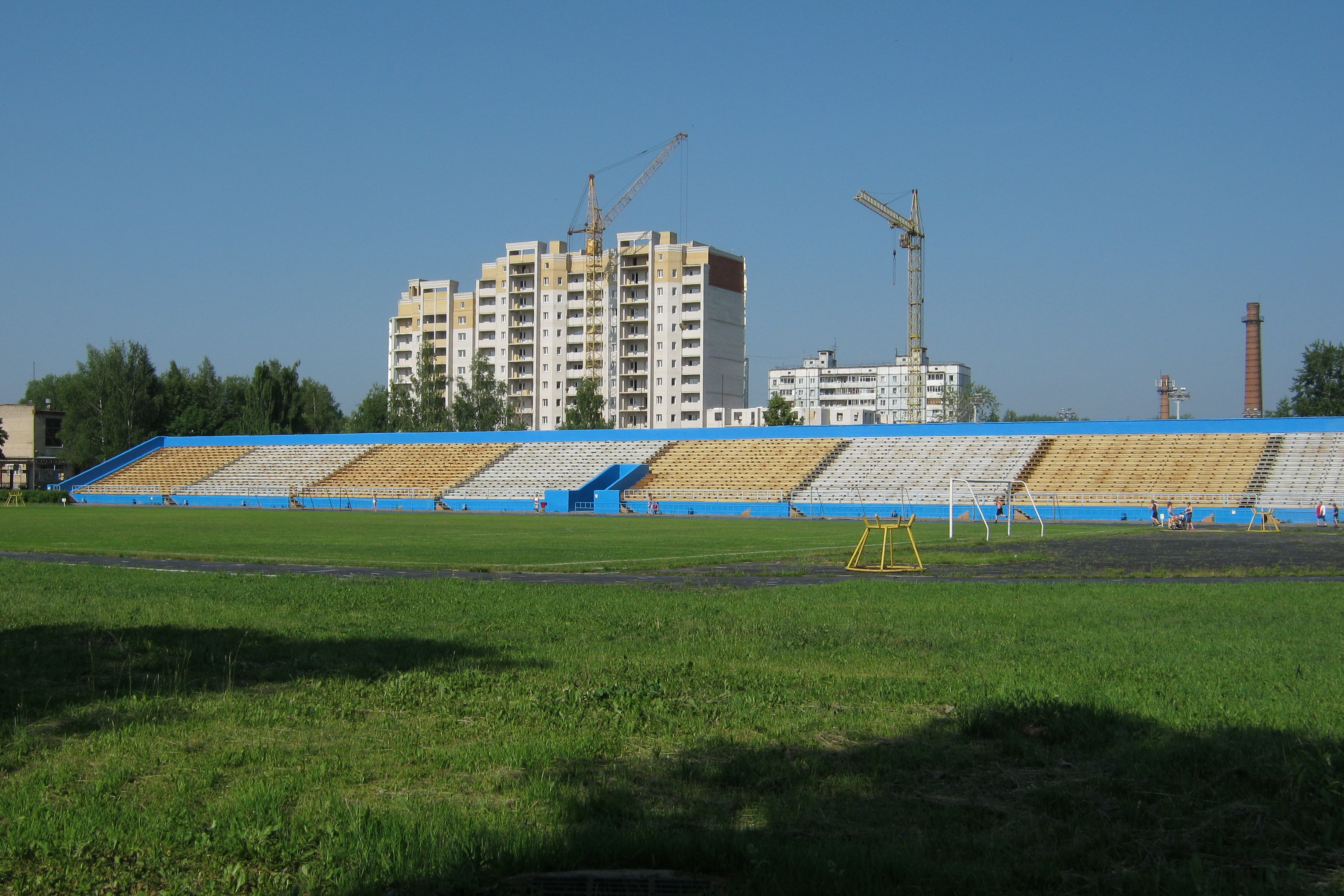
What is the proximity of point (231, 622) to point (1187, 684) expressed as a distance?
10049 mm

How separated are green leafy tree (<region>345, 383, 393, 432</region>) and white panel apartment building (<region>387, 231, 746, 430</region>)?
1475 centimetres

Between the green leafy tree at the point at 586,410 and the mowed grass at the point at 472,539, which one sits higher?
the green leafy tree at the point at 586,410

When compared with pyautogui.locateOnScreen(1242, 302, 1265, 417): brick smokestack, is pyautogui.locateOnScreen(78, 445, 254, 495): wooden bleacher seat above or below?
below

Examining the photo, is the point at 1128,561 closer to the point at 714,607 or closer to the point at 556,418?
the point at 714,607

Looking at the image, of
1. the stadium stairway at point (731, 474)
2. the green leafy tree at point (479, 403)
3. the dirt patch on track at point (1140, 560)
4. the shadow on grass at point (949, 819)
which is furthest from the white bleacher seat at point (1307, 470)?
the green leafy tree at point (479, 403)

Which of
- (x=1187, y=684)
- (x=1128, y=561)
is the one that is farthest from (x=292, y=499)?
(x=1187, y=684)

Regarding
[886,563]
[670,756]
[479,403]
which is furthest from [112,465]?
[670,756]

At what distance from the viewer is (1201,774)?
6.04 meters

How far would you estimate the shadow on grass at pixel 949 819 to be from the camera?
4.60m

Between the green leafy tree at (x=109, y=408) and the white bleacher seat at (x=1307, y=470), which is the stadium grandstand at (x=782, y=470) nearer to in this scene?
the white bleacher seat at (x=1307, y=470)

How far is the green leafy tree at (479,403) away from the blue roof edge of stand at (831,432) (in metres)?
23.8

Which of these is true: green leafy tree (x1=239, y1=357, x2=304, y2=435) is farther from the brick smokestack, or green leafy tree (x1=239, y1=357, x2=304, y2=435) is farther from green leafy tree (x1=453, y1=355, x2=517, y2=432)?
the brick smokestack

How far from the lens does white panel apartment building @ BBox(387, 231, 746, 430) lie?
134m

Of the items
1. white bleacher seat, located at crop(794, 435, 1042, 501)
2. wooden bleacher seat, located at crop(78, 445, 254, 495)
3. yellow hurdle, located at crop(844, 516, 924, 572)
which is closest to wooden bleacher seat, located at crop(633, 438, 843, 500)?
white bleacher seat, located at crop(794, 435, 1042, 501)
